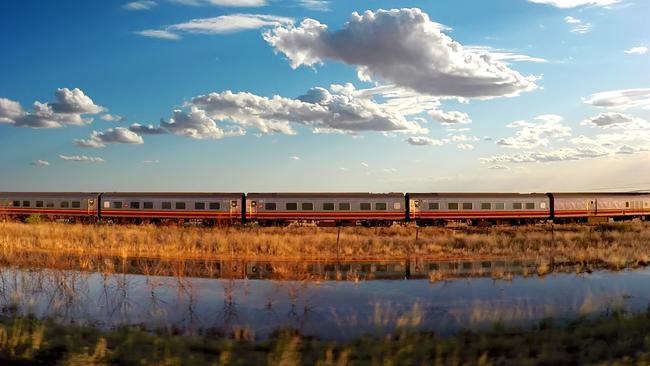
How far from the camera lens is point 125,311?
13.8m

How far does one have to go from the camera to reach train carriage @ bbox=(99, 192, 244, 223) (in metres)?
44.2

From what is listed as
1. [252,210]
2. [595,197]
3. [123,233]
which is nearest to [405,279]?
[123,233]

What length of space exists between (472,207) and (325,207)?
40.3ft

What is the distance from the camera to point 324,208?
1704 inches

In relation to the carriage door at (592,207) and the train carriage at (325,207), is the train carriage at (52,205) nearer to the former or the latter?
the train carriage at (325,207)

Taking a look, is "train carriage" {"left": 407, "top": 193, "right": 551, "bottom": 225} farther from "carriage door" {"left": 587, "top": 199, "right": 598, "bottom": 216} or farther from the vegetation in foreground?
the vegetation in foreground

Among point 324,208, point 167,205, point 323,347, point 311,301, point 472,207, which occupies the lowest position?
point 323,347

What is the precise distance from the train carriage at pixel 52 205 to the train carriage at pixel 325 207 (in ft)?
49.3

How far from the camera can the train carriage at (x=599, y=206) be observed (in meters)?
48.2

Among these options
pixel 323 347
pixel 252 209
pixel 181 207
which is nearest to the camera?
pixel 323 347

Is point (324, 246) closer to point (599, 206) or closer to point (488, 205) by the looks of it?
point (488, 205)

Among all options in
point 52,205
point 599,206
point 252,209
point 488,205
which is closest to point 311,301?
point 252,209

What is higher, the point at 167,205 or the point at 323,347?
the point at 167,205

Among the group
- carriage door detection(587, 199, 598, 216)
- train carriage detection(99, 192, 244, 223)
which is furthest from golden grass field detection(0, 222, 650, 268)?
carriage door detection(587, 199, 598, 216)
